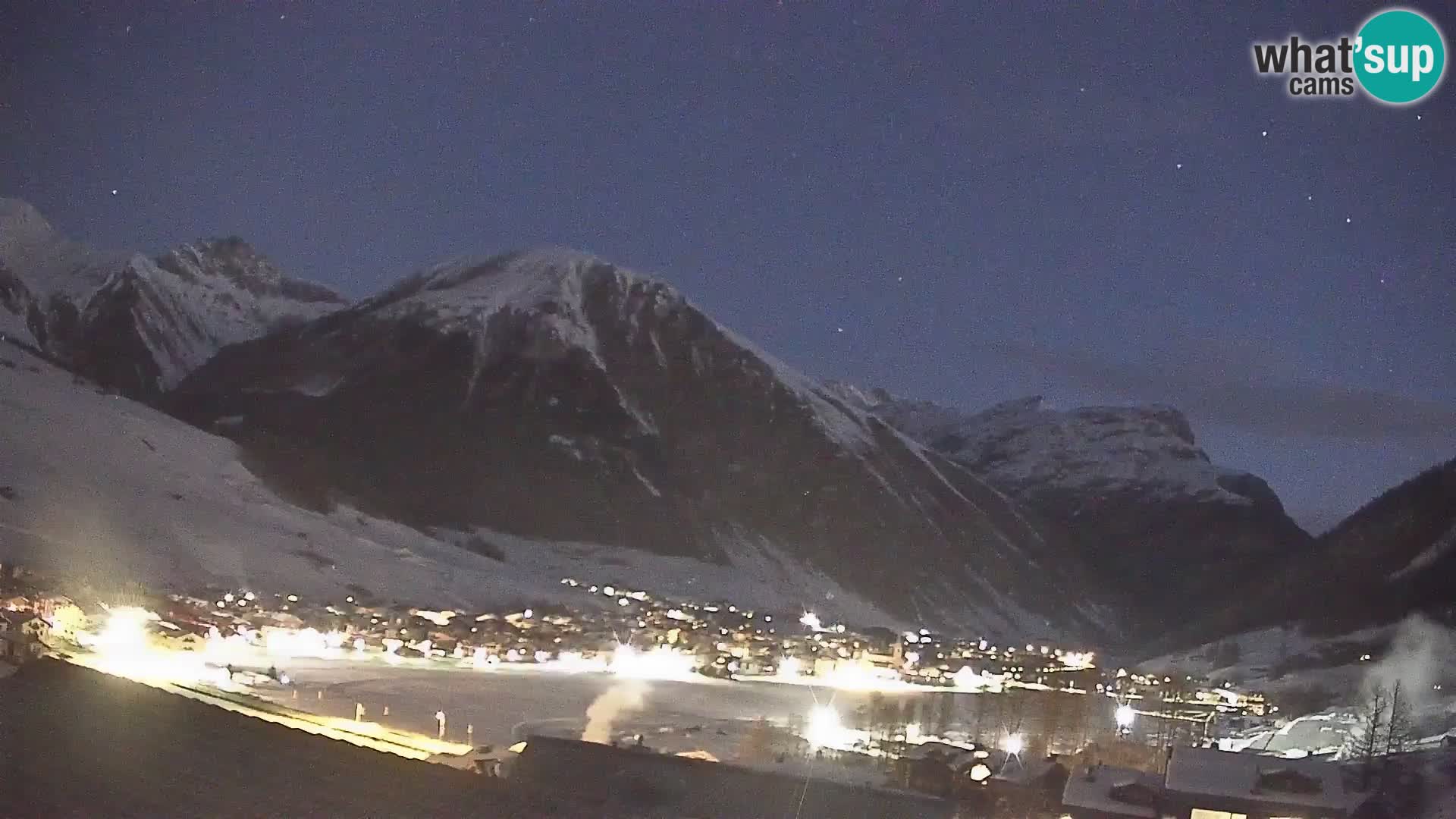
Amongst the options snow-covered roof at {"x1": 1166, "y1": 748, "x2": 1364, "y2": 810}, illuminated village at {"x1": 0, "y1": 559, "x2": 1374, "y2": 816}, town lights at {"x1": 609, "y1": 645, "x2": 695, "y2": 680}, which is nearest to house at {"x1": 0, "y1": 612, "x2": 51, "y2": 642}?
illuminated village at {"x1": 0, "y1": 559, "x2": 1374, "y2": 816}

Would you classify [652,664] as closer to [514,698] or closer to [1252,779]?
[514,698]

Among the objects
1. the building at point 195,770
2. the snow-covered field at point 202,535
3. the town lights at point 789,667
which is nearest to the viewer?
the building at point 195,770

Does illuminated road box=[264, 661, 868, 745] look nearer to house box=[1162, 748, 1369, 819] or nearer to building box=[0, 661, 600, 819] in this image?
house box=[1162, 748, 1369, 819]

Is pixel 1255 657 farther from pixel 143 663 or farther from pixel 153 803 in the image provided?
pixel 153 803

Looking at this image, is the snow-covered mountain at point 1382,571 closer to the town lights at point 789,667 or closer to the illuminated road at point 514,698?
the illuminated road at point 514,698

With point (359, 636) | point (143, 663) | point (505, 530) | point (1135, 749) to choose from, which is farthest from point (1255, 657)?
point (505, 530)

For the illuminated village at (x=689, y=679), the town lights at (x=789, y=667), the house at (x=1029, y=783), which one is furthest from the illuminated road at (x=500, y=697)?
the house at (x=1029, y=783)
